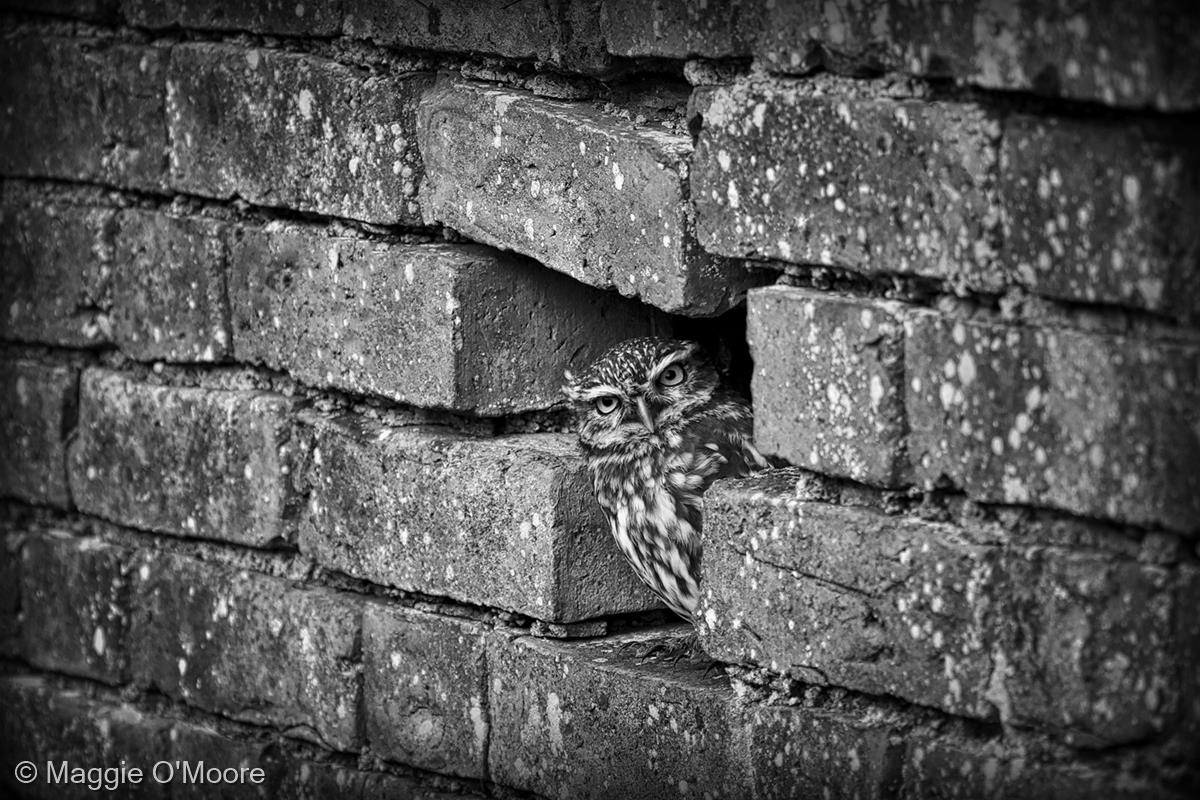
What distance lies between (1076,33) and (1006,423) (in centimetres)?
65

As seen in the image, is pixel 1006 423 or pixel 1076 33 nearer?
pixel 1076 33

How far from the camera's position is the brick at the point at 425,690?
4207 mm

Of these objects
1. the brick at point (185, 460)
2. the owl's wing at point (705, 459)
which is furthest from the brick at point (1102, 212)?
the brick at point (185, 460)

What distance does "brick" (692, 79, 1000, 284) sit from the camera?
2932mm

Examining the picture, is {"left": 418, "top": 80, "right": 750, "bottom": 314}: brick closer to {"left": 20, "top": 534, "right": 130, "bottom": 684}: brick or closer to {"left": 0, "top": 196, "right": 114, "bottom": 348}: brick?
{"left": 0, "top": 196, "right": 114, "bottom": 348}: brick

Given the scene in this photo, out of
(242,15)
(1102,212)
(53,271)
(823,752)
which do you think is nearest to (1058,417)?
(1102,212)

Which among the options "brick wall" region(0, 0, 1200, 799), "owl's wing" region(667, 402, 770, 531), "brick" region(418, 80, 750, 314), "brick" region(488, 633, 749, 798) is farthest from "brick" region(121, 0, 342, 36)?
"brick" region(488, 633, 749, 798)

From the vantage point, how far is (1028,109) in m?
2.87

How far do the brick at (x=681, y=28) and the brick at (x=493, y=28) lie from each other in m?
0.08

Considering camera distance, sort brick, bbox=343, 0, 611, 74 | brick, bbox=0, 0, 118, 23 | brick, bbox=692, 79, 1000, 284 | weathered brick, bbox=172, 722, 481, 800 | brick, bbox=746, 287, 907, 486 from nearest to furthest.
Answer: brick, bbox=692, 79, 1000, 284
brick, bbox=746, 287, 907, 486
brick, bbox=343, 0, 611, 74
weathered brick, bbox=172, 722, 481, 800
brick, bbox=0, 0, 118, 23

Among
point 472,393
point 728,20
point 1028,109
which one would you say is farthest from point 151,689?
point 1028,109

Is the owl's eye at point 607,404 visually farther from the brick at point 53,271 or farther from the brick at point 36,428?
the brick at point 36,428

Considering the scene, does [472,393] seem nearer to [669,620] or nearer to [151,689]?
[669,620]

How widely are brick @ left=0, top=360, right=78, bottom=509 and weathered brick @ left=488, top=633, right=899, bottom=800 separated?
1.72m
